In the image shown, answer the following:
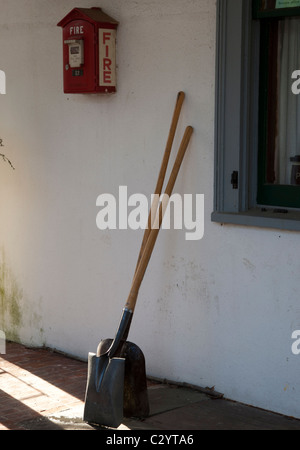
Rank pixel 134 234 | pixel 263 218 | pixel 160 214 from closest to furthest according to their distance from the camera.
→ pixel 263 218 < pixel 160 214 < pixel 134 234

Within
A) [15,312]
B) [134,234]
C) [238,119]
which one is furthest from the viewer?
[15,312]

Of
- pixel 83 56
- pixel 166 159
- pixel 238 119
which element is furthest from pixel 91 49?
pixel 238 119

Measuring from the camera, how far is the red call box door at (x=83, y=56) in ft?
21.7

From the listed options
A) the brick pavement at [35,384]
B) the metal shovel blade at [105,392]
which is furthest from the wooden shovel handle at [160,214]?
the brick pavement at [35,384]

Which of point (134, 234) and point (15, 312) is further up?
point (134, 234)

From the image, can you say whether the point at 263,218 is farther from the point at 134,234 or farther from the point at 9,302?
the point at 9,302

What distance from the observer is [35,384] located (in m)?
6.67

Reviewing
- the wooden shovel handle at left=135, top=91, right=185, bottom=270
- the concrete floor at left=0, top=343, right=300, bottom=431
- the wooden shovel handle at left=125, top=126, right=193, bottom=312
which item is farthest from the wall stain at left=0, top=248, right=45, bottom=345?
the wooden shovel handle at left=125, top=126, right=193, bottom=312

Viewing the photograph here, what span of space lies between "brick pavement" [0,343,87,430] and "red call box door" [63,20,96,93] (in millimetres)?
2350

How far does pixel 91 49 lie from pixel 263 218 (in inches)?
Answer: 79.7

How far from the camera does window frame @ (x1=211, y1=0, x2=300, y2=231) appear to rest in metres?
5.84

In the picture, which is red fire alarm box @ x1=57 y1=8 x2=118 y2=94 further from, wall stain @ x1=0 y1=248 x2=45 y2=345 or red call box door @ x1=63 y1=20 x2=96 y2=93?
wall stain @ x1=0 y1=248 x2=45 y2=345
